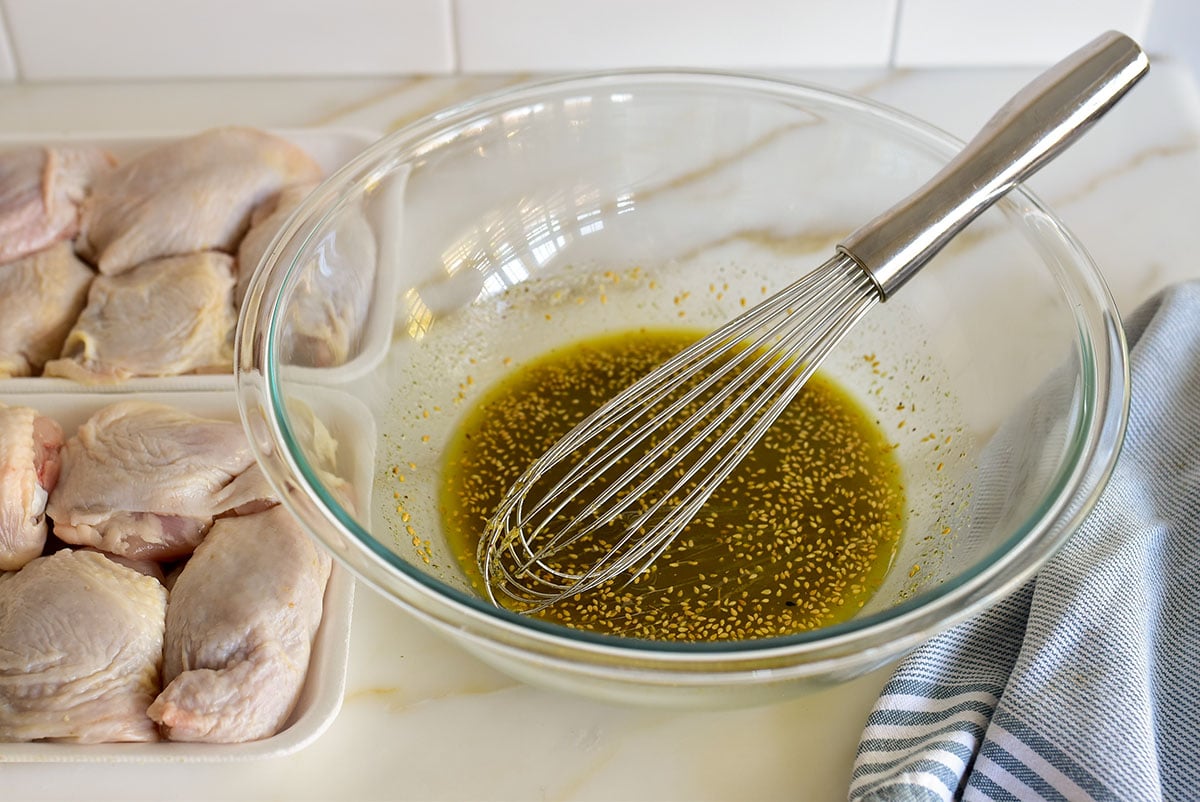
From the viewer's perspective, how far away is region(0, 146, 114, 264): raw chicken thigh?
37.2 inches

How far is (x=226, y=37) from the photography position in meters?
1.20

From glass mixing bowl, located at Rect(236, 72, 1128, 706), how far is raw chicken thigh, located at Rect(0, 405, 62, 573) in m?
0.18

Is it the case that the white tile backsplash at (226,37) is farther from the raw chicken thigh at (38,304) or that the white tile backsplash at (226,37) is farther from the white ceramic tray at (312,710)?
the white ceramic tray at (312,710)

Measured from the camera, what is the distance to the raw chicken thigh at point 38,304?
89 centimetres

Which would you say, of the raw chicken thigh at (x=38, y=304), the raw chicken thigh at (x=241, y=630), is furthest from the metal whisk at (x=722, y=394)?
the raw chicken thigh at (x=38, y=304)

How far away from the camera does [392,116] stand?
3.90 feet

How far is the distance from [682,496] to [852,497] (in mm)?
113

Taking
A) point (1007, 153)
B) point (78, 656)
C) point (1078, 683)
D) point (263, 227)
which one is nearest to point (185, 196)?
point (263, 227)

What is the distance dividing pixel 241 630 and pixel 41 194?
0.49 meters

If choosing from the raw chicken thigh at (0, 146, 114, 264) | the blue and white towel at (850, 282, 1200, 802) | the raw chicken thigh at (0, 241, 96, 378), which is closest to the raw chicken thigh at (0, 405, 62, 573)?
the raw chicken thigh at (0, 241, 96, 378)

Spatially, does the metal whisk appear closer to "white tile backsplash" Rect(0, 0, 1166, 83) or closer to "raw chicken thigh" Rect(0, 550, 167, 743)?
"raw chicken thigh" Rect(0, 550, 167, 743)

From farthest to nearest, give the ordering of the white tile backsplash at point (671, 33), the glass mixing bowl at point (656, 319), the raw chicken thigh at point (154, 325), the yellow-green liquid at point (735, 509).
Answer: the white tile backsplash at point (671, 33) → the raw chicken thigh at point (154, 325) → the yellow-green liquid at point (735, 509) → the glass mixing bowl at point (656, 319)

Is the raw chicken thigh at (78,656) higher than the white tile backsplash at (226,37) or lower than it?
lower

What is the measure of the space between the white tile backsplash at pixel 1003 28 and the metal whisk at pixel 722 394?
0.54 metres
